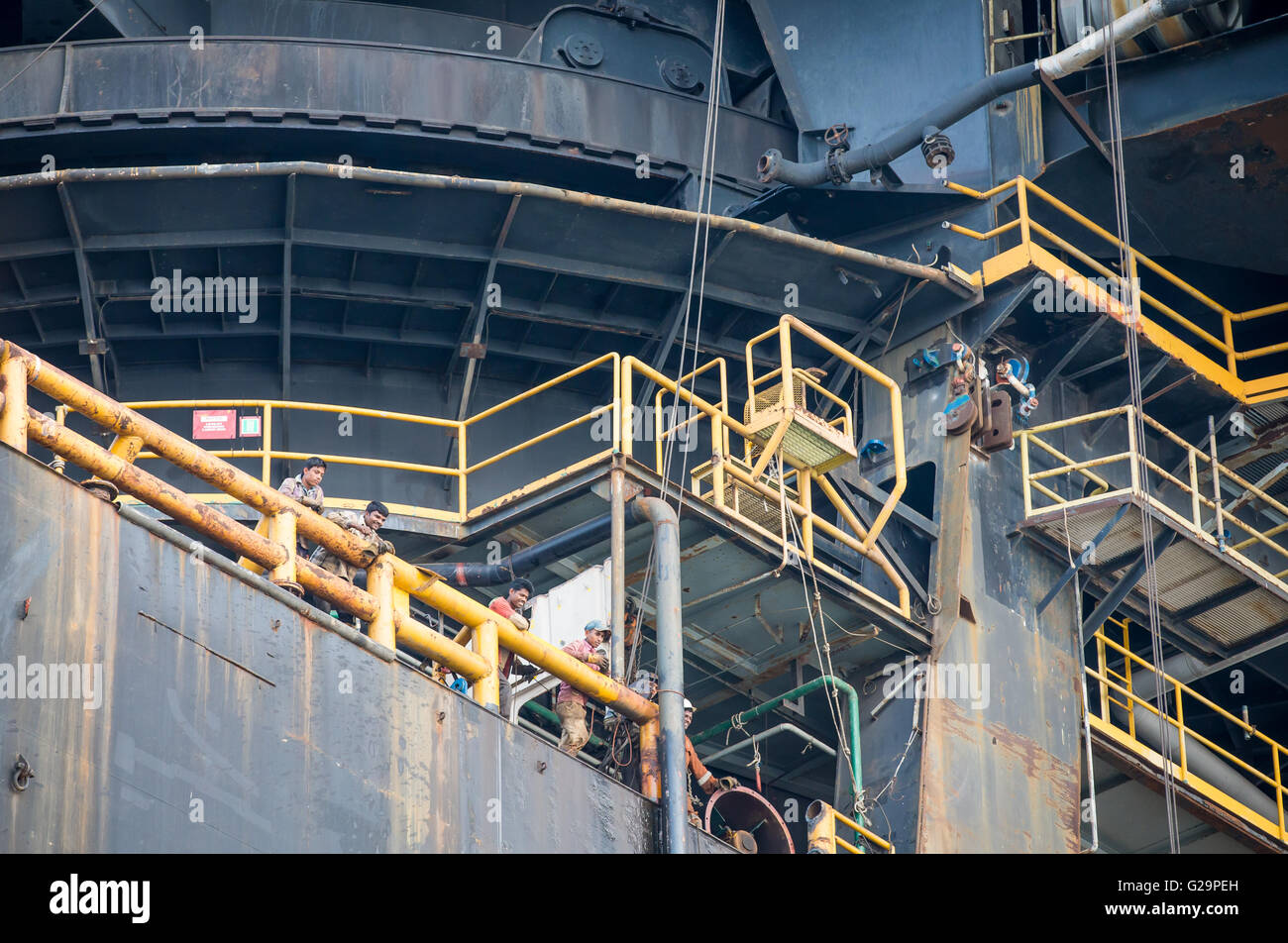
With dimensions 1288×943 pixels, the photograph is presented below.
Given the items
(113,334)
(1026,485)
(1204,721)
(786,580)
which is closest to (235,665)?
(786,580)

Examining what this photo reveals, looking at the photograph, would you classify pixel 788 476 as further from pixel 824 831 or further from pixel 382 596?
pixel 382 596

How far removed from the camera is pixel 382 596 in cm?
1243

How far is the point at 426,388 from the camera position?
19516 mm

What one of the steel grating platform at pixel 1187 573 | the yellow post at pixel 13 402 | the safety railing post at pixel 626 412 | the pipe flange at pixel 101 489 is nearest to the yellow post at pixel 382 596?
the pipe flange at pixel 101 489

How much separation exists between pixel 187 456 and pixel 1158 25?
1184cm

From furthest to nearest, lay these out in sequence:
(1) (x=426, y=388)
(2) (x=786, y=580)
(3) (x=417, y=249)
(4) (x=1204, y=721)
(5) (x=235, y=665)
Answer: (4) (x=1204, y=721) → (1) (x=426, y=388) → (3) (x=417, y=249) → (2) (x=786, y=580) → (5) (x=235, y=665)

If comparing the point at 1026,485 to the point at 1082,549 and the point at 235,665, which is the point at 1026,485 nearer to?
the point at 1082,549

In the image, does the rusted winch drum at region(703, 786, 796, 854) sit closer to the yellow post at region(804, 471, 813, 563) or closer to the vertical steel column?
the vertical steel column

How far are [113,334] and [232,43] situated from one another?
299cm

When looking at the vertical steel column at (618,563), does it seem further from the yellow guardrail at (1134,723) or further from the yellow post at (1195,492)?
the yellow post at (1195,492)

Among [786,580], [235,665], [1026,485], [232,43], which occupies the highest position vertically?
[232,43]

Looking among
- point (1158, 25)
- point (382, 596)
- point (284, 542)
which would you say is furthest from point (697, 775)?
point (1158, 25)

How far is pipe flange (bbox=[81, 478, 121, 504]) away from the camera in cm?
1072

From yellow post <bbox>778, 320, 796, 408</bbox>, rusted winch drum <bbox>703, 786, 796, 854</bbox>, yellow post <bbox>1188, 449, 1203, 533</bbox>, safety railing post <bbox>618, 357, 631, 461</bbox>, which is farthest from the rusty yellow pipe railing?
yellow post <bbox>1188, 449, 1203, 533</bbox>
